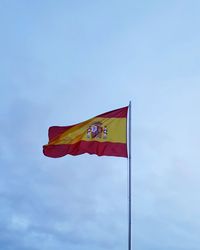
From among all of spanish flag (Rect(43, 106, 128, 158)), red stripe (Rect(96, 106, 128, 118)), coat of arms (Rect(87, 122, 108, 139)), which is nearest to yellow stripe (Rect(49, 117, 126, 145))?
spanish flag (Rect(43, 106, 128, 158))

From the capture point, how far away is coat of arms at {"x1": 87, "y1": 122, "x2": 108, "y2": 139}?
33.7m

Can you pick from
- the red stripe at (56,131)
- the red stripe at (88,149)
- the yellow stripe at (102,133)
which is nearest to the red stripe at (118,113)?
the yellow stripe at (102,133)

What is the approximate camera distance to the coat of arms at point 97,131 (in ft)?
111

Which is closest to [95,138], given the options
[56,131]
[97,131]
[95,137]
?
[95,137]

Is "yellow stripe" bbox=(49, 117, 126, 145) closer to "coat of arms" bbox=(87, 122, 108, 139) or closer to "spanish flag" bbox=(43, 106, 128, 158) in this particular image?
"spanish flag" bbox=(43, 106, 128, 158)

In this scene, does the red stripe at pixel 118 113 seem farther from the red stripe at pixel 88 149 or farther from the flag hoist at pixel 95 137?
the red stripe at pixel 88 149

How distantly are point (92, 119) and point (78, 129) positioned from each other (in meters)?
1.24

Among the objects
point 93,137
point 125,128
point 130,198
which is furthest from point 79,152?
point 130,198

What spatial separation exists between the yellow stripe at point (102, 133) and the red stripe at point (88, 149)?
0.29 meters

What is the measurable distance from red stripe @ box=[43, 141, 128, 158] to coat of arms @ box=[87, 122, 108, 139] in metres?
0.50

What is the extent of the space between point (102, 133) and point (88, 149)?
152 cm

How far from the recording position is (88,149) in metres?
33.6

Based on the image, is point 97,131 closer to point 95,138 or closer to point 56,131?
point 95,138

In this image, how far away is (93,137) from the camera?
33.7 meters
